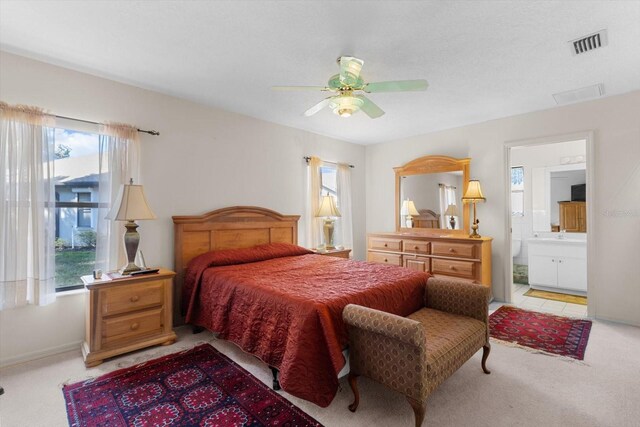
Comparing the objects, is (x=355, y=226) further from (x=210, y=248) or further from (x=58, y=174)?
(x=58, y=174)

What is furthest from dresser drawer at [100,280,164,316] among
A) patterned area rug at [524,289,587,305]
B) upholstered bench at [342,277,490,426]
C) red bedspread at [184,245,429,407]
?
patterned area rug at [524,289,587,305]

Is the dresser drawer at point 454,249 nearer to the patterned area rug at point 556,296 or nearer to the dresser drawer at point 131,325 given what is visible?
the patterned area rug at point 556,296

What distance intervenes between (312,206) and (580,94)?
11.9ft

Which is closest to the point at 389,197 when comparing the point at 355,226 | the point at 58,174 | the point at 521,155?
the point at 355,226

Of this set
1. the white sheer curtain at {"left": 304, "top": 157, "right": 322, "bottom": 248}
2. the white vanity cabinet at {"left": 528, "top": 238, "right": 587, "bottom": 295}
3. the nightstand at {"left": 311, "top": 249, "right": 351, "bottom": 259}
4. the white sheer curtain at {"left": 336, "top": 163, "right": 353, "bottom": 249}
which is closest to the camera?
the nightstand at {"left": 311, "top": 249, "right": 351, "bottom": 259}

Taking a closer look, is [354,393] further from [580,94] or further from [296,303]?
[580,94]

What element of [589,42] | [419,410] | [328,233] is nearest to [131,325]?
[419,410]

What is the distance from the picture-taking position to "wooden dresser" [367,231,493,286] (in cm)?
395

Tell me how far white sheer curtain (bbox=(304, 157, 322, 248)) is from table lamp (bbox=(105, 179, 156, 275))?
2.44 meters

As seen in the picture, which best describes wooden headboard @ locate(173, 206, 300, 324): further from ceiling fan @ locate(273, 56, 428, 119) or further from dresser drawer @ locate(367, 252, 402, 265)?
ceiling fan @ locate(273, 56, 428, 119)

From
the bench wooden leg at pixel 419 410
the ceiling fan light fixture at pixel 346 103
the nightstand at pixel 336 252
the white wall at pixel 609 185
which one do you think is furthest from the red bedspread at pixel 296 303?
the white wall at pixel 609 185

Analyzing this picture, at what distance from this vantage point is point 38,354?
2.60m

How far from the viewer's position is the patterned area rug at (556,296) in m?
4.35

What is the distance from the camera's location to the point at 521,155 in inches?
223
